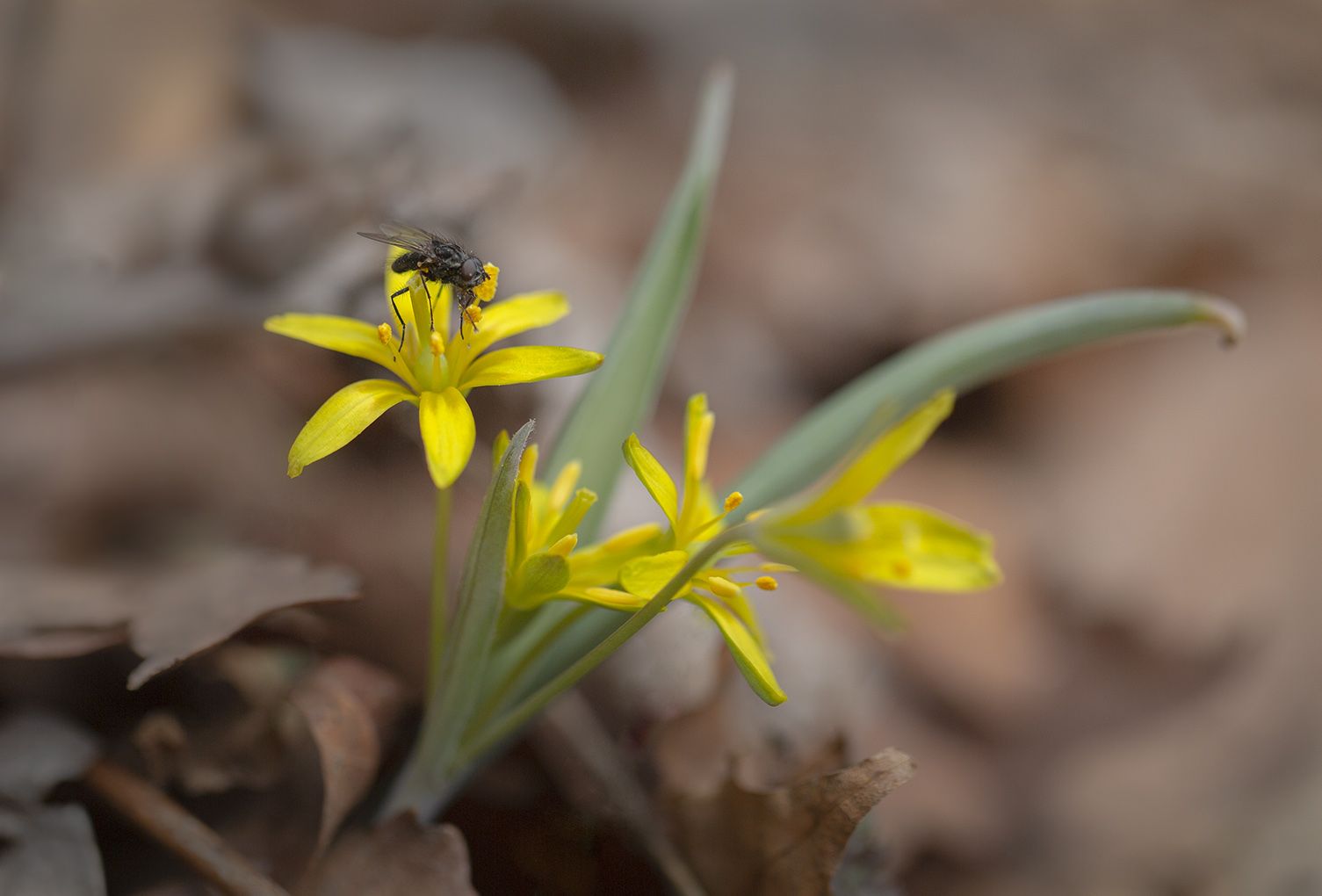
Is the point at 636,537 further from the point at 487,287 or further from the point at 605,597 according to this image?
the point at 487,287

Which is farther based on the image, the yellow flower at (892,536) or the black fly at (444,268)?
the black fly at (444,268)

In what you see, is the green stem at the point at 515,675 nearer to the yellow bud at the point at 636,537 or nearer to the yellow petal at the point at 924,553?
the yellow bud at the point at 636,537

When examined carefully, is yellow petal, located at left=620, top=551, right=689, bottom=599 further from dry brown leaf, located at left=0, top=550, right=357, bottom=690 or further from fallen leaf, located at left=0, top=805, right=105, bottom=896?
fallen leaf, located at left=0, top=805, right=105, bottom=896

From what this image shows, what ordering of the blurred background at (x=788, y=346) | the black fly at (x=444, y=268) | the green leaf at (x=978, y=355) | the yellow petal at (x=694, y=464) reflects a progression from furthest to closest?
the blurred background at (x=788, y=346) < the green leaf at (x=978, y=355) < the black fly at (x=444, y=268) < the yellow petal at (x=694, y=464)

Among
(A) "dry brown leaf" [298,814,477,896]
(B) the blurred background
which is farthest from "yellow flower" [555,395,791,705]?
(B) the blurred background

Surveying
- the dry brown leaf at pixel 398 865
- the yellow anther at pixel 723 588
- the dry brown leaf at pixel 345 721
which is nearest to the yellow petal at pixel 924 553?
the yellow anther at pixel 723 588

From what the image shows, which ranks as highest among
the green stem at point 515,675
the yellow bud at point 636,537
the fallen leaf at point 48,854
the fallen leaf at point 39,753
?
the yellow bud at point 636,537
